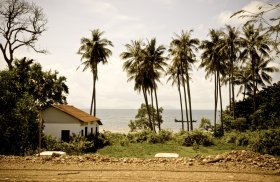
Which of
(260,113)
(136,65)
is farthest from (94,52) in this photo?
(260,113)

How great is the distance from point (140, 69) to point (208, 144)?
46.2ft

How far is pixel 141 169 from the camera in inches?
401

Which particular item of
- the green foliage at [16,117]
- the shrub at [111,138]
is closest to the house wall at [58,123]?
the shrub at [111,138]

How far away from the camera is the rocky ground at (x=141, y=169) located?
8.93 metres

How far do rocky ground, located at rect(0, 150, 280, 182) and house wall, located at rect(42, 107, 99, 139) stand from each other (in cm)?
1744

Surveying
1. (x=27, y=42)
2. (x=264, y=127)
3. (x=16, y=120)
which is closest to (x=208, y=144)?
(x=264, y=127)

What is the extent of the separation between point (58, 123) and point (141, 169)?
21773 millimetres

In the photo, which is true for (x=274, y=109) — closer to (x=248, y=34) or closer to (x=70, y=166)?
(x=248, y=34)

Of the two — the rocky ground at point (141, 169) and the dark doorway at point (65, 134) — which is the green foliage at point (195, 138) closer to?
the dark doorway at point (65, 134)

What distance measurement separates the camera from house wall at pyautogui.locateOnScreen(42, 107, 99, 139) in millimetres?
29812

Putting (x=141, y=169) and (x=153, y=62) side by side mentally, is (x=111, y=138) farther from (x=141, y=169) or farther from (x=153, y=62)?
(x=141, y=169)

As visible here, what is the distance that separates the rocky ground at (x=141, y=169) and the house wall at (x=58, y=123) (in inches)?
687

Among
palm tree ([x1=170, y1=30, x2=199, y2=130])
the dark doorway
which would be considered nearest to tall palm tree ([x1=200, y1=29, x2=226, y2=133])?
palm tree ([x1=170, y1=30, x2=199, y2=130])

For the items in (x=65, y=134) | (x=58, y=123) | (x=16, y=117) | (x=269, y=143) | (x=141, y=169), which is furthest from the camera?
(x=58, y=123)
